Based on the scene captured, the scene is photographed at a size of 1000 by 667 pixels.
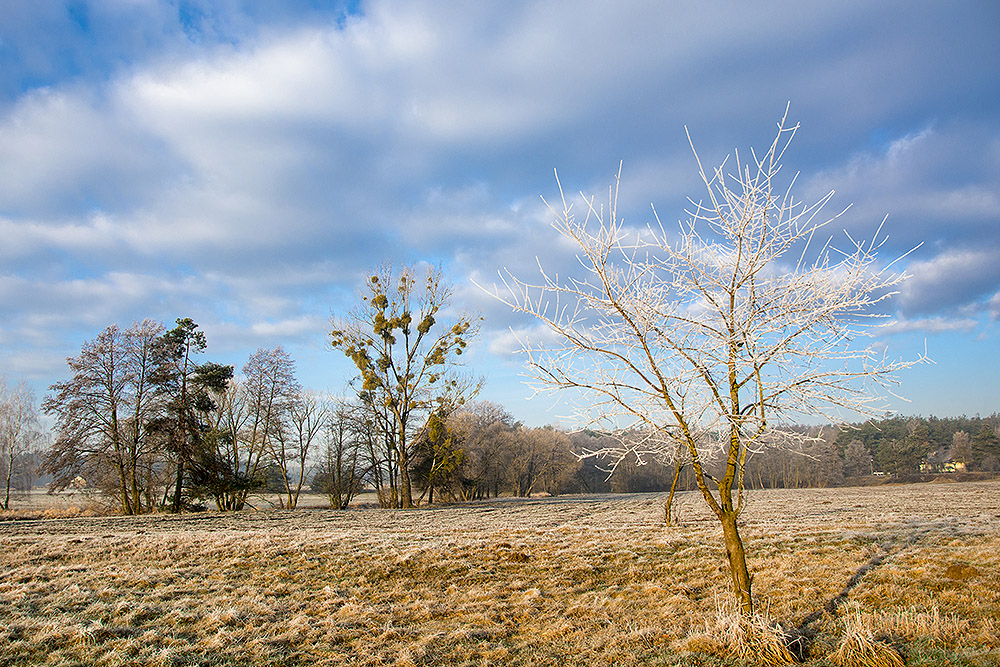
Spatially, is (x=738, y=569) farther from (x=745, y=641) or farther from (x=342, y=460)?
(x=342, y=460)

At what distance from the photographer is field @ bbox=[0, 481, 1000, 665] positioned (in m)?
5.11

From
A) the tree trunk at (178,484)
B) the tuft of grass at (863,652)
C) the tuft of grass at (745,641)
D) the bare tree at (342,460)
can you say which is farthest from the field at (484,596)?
the bare tree at (342,460)

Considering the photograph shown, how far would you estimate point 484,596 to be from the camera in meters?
A: 7.24

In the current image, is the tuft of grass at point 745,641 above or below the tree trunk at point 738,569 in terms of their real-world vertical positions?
below

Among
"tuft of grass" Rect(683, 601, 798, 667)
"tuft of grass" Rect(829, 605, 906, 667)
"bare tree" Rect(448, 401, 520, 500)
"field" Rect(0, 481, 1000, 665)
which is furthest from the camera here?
"bare tree" Rect(448, 401, 520, 500)

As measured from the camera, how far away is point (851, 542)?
32.0 feet

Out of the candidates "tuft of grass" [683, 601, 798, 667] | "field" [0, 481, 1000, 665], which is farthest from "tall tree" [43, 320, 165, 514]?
"tuft of grass" [683, 601, 798, 667]

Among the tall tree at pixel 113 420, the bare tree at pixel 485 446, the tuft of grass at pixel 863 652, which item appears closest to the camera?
the tuft of grass at pixel 863 652

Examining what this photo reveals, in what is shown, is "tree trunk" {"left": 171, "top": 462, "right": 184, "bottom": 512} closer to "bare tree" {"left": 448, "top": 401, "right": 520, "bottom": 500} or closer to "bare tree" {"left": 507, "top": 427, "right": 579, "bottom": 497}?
"bare tree" {"left": 448, "top": 401, "right": 520, "bottom": 500}

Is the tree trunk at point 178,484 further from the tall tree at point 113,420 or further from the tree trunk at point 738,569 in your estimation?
the tree trunk at point 738,569

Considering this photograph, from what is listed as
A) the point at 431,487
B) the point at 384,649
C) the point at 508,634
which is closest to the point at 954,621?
the point at 508,634

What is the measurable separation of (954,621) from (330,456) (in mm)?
32204

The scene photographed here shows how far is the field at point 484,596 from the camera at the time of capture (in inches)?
201

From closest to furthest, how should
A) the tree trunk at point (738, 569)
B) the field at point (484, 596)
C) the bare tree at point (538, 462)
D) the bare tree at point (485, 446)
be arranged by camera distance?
the tree trunk at point (738, 569) → the field at point (484, 596) → the bare tree at point (485, 446) → the bare tree at point (538, 462)
